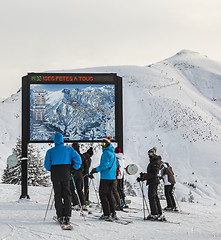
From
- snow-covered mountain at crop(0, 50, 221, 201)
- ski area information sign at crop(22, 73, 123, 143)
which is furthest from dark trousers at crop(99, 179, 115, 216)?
snow-covered mountain at crop(0, 50, 221, 201)

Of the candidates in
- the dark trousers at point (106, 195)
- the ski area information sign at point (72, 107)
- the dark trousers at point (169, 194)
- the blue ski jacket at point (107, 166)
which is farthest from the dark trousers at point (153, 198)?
the ski area information sign at point (72, 107)

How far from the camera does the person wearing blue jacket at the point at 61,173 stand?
8039mm

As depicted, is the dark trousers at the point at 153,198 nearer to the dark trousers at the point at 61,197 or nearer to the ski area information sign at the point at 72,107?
the dark trousers at the point at 61,197

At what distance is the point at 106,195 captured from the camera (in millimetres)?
8867

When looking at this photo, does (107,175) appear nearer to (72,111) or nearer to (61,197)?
(61,197)

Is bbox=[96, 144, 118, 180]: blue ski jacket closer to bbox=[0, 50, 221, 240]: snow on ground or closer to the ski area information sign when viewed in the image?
bbox=[0, 50, 221, 240]: snow on ground

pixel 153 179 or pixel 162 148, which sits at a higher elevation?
pixel 153 179

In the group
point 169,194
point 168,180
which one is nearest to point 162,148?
point 169,194

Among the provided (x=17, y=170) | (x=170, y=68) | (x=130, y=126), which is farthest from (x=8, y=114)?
(x=170, y=68)

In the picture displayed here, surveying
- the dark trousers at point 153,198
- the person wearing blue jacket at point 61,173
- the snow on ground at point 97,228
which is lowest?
the snow on ground at point 97,228

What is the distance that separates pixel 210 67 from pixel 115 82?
456 feet

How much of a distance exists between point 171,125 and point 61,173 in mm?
67781

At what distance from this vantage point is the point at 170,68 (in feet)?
437

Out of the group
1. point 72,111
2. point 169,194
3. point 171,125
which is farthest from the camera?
point 171,125
